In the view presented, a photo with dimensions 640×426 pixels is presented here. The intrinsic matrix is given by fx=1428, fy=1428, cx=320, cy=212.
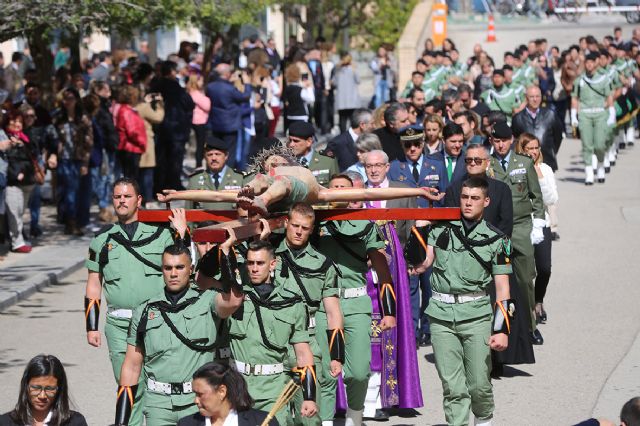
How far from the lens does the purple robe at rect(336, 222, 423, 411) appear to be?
443 inches

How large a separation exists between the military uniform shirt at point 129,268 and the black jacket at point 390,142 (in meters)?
5.67

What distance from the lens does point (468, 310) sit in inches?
392

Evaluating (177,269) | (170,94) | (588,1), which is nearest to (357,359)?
(177,269)

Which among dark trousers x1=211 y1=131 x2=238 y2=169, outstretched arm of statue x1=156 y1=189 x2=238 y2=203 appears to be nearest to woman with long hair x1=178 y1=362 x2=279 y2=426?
outstretched arm of statue x1=156 y1=189 x2=238 y2=203

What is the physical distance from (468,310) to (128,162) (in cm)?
1090

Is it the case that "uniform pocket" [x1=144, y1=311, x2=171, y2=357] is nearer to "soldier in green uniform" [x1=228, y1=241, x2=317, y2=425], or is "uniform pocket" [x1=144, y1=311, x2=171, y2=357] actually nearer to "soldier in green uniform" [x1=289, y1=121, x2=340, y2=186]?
"soldier in green uniform" [x1=228, y1=241, x2=317, y2=425]

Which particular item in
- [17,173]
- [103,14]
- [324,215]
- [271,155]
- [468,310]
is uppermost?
[103,14]

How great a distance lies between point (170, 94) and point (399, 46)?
1631 cm

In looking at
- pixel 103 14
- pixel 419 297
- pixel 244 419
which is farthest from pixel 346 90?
pixel 244 419

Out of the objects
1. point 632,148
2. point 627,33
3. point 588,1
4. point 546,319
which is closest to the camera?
point 546,319

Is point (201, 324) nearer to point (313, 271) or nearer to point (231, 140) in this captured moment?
point (313, 271)

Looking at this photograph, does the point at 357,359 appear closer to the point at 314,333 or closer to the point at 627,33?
the point at 314,333

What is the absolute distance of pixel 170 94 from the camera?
2141cm

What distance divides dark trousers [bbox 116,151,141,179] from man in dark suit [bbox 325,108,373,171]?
4.93 meters
